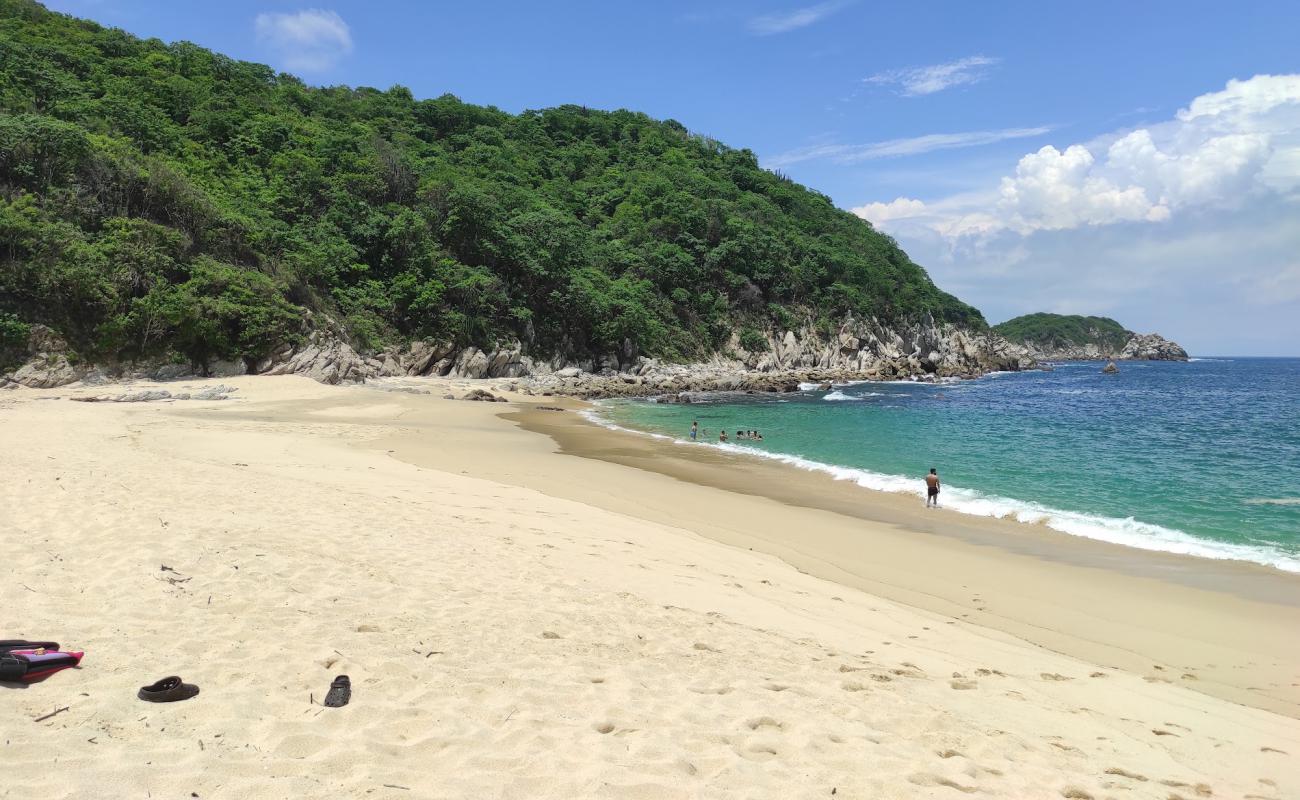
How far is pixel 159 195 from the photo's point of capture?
34500 mm

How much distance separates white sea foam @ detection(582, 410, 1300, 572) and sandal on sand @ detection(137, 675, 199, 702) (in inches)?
584

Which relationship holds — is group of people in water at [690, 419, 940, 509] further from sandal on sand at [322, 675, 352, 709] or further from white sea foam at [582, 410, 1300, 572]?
sandal on sand at [322, 675, 352, 709]

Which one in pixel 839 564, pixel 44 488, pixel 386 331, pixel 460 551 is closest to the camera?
pixel 460 551

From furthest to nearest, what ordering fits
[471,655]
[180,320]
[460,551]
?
[180,320] < [460,551] < [471,655]

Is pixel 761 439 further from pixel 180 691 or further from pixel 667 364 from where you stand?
pixel 667 364

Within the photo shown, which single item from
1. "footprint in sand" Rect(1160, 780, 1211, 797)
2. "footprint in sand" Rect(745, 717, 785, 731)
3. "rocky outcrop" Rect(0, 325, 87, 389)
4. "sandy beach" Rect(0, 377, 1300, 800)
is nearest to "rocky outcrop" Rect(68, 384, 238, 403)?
"rocky outcrop" Rect(0, 325, 87, 389)

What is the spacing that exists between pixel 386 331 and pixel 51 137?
62.4ft

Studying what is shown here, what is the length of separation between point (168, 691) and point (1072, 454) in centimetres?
2615

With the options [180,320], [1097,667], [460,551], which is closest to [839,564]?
[1097,667]

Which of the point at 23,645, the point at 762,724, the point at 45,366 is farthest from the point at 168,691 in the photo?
the point at 45,366

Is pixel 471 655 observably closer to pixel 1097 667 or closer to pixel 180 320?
pixel 1097 667

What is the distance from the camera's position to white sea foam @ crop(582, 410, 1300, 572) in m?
11.6

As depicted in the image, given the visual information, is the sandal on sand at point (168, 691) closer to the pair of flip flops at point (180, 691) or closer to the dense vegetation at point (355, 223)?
the pair of flip flops at point (180, 691)

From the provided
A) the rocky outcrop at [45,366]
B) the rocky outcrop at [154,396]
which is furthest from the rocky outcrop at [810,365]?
the rocky outcrop at [45,366]
